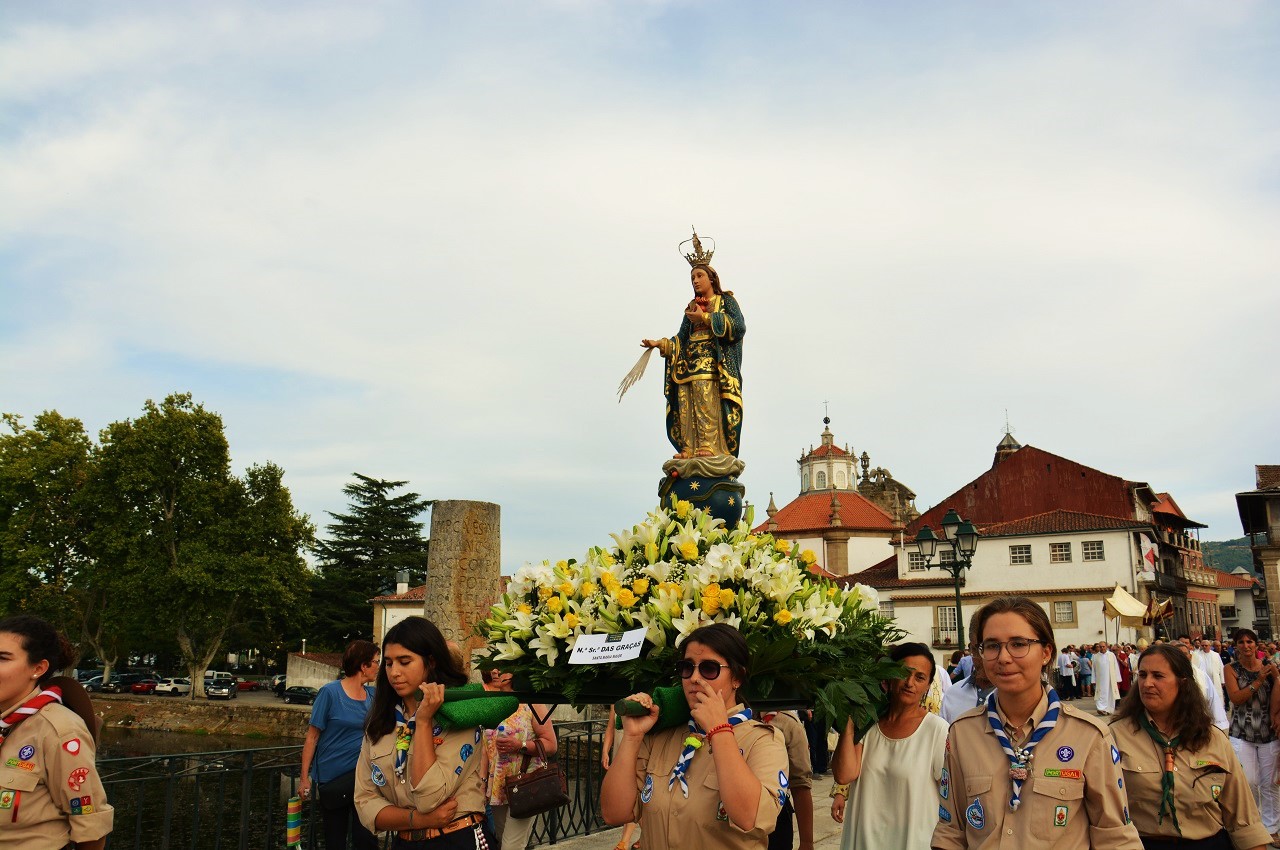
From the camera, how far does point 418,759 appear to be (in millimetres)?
3979

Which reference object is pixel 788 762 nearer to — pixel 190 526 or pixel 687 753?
pixel 687 753

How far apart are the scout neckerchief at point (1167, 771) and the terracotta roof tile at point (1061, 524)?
150 ft

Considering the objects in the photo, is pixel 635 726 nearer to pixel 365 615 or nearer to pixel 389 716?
pixel 389 716

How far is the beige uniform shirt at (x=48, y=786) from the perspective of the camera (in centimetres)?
371

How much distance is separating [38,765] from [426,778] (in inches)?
58.3

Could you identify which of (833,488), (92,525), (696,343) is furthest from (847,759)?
(833,488)

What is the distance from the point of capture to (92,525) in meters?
43.8

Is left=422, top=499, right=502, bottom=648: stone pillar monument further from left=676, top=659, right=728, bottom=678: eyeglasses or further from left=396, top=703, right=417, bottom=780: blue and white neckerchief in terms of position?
left=676, top=659, right=728, bottom=678: eyeglasses

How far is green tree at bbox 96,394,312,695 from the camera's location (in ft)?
138

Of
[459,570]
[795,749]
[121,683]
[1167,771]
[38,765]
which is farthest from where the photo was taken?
[121,683]

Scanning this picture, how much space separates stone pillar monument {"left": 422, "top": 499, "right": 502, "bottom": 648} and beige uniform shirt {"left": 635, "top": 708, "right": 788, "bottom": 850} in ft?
32.6

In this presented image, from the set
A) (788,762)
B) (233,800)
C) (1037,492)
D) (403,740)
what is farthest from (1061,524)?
(403,740)

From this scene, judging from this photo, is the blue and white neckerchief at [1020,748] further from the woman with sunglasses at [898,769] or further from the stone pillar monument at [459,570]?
the stone pillar monument at [459,570]

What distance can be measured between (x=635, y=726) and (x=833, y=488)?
83415 millimetres
